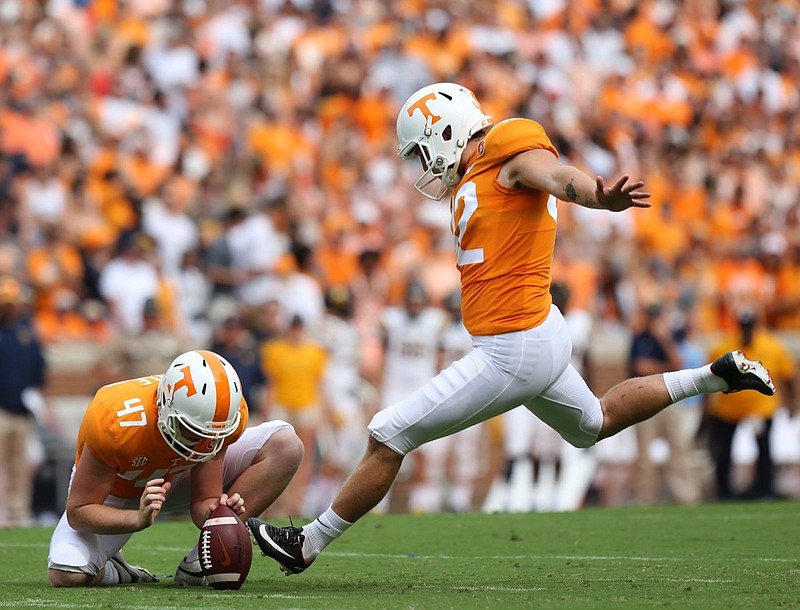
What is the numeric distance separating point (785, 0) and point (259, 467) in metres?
17.5

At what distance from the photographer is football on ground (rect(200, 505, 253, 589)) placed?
19.8 ft

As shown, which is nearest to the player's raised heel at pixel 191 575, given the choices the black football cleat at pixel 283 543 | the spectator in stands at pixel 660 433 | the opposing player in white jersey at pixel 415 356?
the black football cleat at pixel 283 543

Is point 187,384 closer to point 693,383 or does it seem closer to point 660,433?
point 693,383

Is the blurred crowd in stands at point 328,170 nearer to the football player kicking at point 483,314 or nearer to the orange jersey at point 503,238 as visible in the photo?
the football player kicking at point 483,314

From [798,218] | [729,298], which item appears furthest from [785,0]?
[729,298]

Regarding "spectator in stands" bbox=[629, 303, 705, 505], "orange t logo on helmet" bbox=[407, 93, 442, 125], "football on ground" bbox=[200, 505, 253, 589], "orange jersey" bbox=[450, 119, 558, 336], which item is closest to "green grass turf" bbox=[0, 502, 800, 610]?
"football on ground" bbox=[200, 505, 253, 589]

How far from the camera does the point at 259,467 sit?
659 centimetres

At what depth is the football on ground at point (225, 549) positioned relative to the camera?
237 inches

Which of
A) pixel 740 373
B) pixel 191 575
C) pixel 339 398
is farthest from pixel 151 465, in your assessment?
pixel 339 398

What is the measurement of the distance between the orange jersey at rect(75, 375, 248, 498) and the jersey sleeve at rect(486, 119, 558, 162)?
1.44 metres

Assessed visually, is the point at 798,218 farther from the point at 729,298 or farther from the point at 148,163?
the point at 148,163

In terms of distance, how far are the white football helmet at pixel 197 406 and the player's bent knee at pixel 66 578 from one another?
0.73 metres

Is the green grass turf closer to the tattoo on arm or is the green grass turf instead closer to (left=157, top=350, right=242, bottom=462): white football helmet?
(left=157, top=350, right=242, bottom=462): white football helmet

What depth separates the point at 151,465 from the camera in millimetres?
6137
